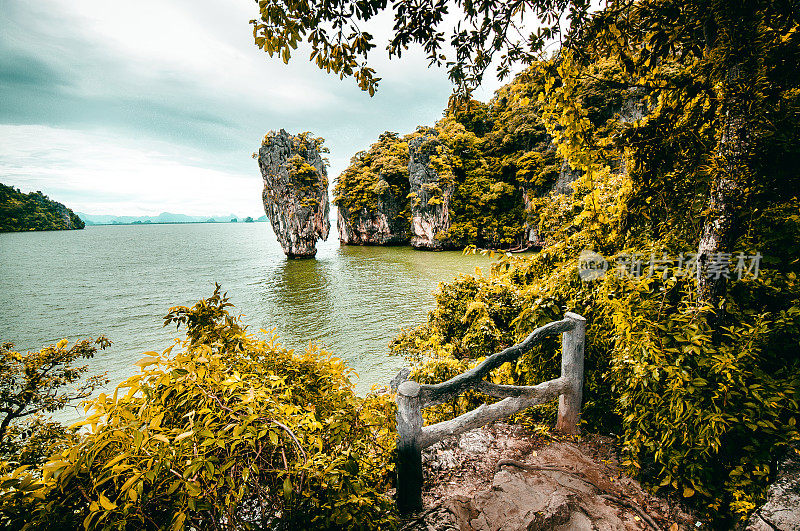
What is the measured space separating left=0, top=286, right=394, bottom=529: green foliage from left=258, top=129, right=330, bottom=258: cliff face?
104ft

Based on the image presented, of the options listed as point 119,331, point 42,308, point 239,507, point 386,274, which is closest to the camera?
point 239,507

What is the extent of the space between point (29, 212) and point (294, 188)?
125526mm

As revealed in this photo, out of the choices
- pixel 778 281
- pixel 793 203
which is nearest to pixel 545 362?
pixel 778 281

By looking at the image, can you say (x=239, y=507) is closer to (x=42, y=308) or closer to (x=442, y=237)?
(x=42, y=308)

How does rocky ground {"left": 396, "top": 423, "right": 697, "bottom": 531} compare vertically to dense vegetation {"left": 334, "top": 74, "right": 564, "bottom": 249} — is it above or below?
below

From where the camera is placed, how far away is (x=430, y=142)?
1320 inches

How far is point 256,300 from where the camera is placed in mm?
19359

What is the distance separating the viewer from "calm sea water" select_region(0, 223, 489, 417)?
41.9ft

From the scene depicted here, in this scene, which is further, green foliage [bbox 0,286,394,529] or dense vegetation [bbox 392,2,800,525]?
dense vegetation [bbox 392,2,800,525]

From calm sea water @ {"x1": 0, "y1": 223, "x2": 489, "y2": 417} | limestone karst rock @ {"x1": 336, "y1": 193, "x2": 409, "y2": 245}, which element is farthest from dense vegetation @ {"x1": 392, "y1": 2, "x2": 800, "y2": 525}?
limestone karst rock @ {"x1": 336, "y1": 193, "x2": 409, "y2": 245}

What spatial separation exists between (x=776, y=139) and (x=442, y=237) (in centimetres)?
3219

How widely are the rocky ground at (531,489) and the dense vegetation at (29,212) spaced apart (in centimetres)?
13919

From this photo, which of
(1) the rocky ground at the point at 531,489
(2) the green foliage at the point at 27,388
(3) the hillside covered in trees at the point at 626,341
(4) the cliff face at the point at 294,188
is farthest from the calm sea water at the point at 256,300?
(2) the green foliage at the point at 27,388

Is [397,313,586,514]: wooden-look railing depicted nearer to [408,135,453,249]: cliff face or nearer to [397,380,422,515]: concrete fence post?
[397,380,422,515]: concrete fence post
